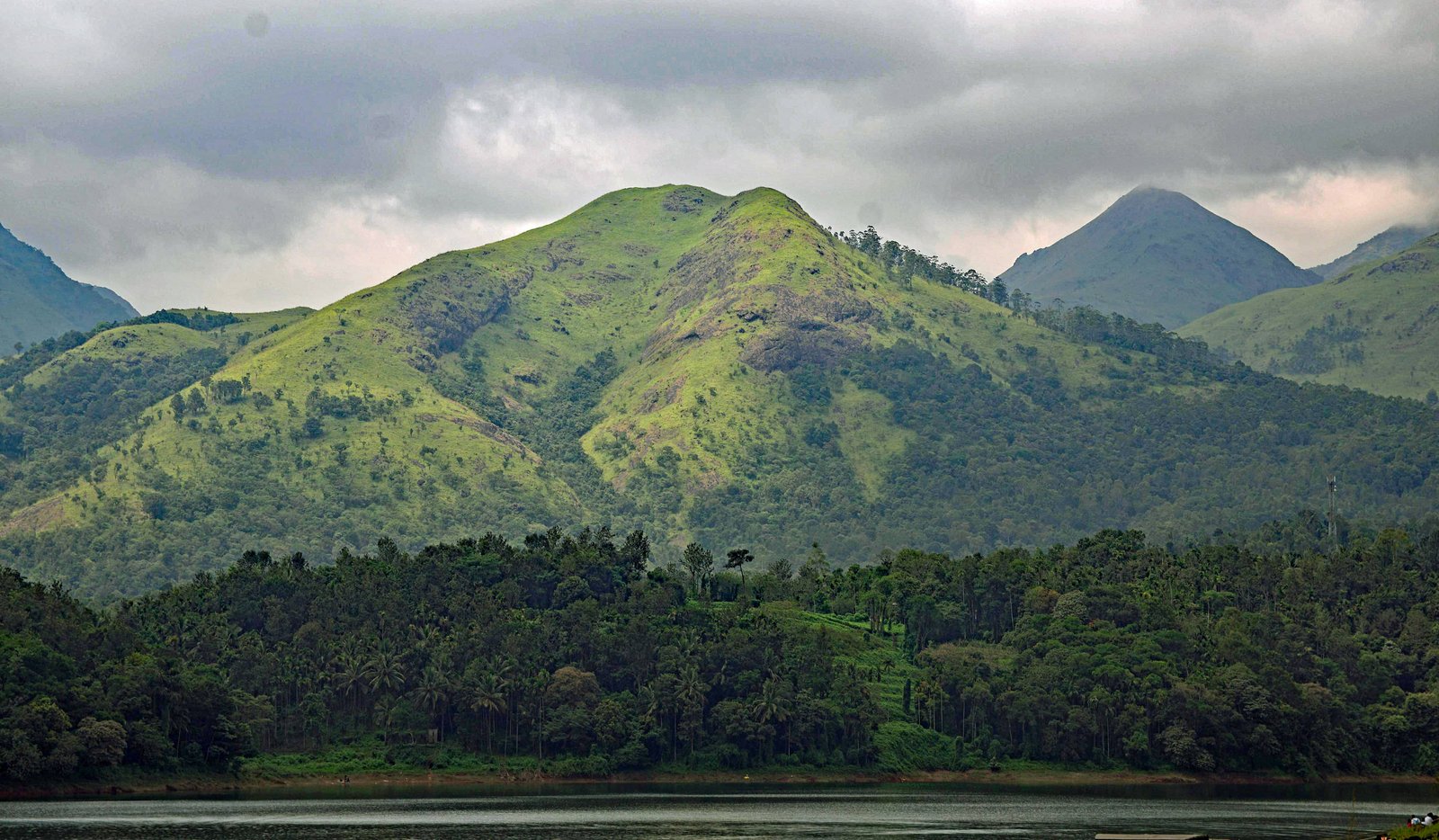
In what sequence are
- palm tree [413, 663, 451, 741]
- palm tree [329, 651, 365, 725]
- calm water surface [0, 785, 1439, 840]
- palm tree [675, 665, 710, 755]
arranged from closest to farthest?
calm water surface [0, 785, 1439, 840], palm tree [413, 663, 451, 741], palm tree [675, 665, 710, 755], palm tree [329, 651, 365, 725]

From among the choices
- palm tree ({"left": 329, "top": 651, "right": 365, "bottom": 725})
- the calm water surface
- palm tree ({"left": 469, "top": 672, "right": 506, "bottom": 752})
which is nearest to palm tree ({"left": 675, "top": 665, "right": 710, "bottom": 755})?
the calm water surface

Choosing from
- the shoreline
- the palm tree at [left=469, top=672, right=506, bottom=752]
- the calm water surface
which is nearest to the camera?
the calm water surface

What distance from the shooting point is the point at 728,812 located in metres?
152

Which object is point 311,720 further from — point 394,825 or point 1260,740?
point 1260,740

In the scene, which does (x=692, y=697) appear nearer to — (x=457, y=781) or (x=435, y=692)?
(x=457, y=781)

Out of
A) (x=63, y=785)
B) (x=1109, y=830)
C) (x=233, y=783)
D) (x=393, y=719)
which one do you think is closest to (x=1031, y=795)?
(x=1109, y=830)

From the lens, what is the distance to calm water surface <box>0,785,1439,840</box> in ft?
424

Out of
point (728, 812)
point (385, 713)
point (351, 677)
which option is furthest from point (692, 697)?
point (728, 812)

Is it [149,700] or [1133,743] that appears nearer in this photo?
[149,700]

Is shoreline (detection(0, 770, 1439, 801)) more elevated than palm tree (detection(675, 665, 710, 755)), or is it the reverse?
palm tree (detection(675, 665, 710, 755))

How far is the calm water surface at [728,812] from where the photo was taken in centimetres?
12912

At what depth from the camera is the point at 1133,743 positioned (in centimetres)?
19800

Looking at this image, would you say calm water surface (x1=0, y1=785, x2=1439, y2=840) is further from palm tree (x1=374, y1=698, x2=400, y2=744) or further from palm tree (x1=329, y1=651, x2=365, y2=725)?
palm tree (x1=329, y1=651, x2=365, y2=725)

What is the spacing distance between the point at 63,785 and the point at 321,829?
43.6 m
